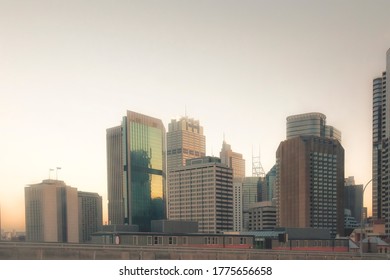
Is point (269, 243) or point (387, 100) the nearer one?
point (269, 243)

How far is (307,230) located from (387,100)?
95.1 meters

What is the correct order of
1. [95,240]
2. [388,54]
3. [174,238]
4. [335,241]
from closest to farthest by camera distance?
[174,238]
[335,241]
[95,240]
[388,54]

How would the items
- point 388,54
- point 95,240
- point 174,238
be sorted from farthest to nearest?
1. point 388,54
2. point 95,240
3. point 174,238

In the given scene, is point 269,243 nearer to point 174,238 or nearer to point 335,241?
point 335,241
